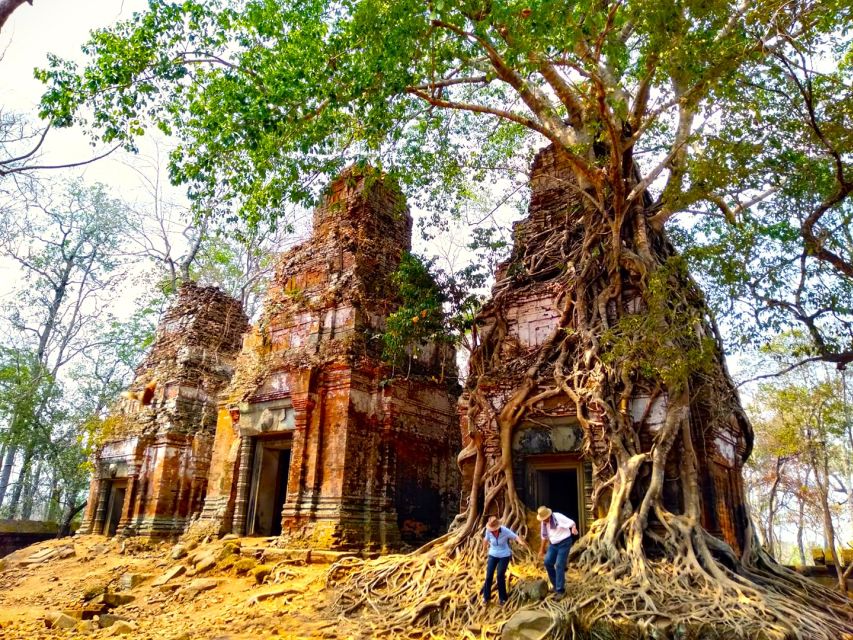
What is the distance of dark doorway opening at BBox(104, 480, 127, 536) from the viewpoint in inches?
624

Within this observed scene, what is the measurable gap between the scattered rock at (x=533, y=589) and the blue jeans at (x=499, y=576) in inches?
6.8

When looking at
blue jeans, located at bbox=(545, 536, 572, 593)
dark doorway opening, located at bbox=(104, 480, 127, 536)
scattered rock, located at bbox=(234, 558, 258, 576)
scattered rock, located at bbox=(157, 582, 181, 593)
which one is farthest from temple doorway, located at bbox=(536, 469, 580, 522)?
dark doorway opening, located at bbox=(104, 480, 127, 536)

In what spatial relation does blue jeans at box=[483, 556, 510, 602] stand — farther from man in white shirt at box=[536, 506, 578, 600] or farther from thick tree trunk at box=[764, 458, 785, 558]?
thick tree trunk at box=[764, 458, 785, 558]

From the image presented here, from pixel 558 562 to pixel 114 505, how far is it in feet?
45.0

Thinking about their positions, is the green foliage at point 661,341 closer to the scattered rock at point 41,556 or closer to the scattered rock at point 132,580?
the scattered rock at point 132,580

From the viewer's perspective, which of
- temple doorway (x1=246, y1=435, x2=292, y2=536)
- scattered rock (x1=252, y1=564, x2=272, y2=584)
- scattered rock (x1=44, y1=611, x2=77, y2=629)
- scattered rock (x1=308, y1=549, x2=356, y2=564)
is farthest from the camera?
temple doorway (x1=246, y1=435, x2=292, y2=536)

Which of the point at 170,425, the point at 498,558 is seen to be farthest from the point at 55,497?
the point at 498,558

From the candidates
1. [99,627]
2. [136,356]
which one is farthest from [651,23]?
[136,356]

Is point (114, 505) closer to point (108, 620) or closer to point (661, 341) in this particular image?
point (108, 620)

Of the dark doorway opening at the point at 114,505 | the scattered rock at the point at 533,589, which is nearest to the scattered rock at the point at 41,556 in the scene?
the dark doorway opening at the point at 114,505

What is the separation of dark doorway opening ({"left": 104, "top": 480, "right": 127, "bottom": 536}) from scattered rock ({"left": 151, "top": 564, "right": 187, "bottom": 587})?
7058mm

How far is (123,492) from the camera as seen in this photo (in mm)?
16422

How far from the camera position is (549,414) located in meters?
8.87

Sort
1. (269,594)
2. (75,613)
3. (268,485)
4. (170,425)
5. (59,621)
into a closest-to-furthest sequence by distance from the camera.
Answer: (59,621) < (269,594) < (75,613) < (268,485) < (170,425)
